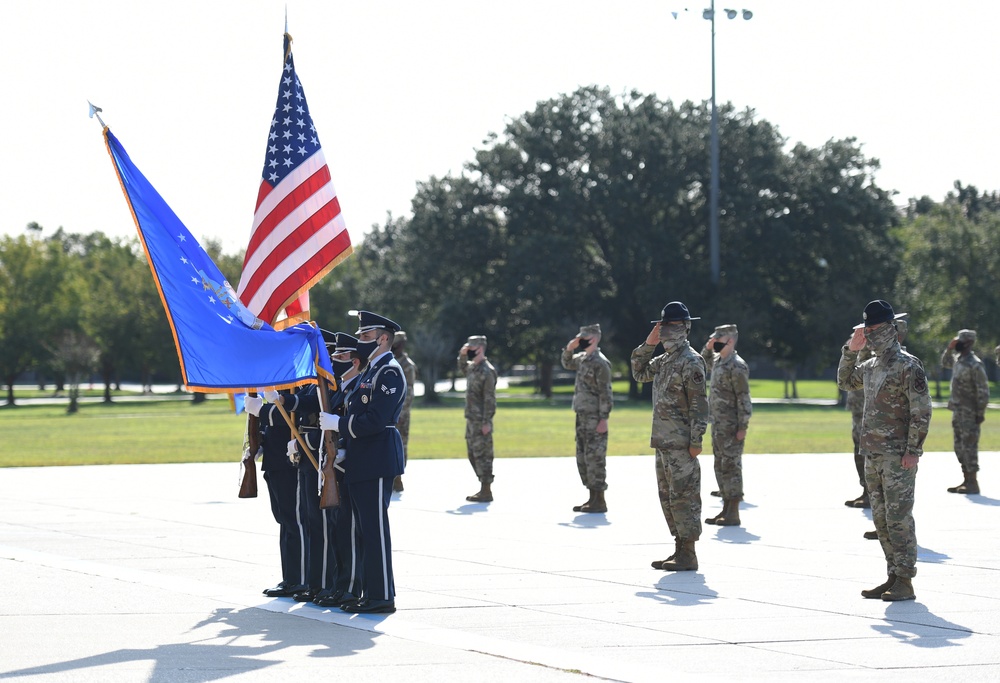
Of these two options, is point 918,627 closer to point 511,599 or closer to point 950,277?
point 511,599

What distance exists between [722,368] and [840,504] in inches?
110

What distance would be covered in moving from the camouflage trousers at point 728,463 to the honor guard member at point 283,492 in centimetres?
566

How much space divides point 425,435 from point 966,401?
58.4 ft

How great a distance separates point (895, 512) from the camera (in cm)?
931

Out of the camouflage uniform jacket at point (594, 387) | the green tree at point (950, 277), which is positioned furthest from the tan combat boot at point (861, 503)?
the green tree at point (950, 277)

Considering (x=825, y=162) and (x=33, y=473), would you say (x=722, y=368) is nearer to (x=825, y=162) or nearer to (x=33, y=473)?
(x=33, y=473)

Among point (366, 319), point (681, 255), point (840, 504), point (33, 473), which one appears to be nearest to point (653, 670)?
point (366, 319)

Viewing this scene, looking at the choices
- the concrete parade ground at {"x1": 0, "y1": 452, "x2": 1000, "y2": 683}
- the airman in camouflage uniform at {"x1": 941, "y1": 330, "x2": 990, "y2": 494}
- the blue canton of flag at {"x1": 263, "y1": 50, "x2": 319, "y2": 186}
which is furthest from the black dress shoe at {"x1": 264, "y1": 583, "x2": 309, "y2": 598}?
the airman in camouflage uniform at {"x1": 941, "y1": 330, "x2": 990, "y2": 494}

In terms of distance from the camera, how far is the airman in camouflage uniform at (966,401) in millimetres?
17406

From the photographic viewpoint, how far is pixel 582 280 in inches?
2445

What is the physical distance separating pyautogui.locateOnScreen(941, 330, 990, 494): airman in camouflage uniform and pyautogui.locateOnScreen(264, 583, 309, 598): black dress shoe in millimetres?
10780

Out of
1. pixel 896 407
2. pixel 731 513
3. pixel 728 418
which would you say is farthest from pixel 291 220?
pixel 731 513

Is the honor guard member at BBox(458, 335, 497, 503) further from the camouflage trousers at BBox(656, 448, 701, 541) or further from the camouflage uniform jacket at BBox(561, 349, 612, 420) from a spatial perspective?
the camouflage trousers at BBox(656, 448, 701, 541)

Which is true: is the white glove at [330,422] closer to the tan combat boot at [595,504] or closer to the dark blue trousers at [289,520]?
the dark blue trousers at [289,520]
